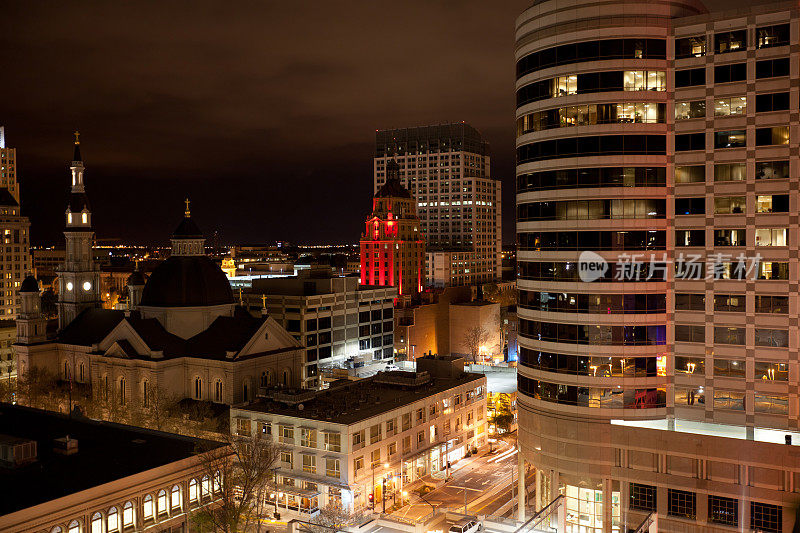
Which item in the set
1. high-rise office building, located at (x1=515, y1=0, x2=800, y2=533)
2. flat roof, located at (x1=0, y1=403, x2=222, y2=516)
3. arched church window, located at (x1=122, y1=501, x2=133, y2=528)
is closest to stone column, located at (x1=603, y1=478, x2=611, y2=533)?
high-rise office building, located at (x1=515, y1=0, x2=800, y2=533)

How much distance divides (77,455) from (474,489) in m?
41.5

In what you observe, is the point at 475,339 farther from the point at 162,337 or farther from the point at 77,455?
the point at 77,455

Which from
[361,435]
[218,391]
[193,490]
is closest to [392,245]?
[218,391]

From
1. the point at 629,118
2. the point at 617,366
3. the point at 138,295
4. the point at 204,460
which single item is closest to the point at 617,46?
the point at 629,118

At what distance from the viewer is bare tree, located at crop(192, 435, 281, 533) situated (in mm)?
54906

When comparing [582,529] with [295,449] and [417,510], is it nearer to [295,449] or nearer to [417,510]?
[417,510]

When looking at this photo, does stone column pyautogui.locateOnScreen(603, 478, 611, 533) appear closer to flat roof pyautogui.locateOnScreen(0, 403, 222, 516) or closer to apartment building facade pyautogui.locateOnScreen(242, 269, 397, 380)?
flat roof pyautogui.locateOnScreen(0, 403, 222, 516)

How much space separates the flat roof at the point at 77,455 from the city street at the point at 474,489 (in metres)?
23.9

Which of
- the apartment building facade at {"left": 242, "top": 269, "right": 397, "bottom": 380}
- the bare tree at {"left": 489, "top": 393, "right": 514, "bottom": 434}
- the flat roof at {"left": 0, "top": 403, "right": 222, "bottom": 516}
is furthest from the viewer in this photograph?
the apartment building facade at {"left": 242, "top": 269, "right": 397, "bottom": 380}

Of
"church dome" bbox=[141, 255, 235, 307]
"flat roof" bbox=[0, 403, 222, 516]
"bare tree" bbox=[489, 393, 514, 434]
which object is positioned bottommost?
"bare tree" bbox=[489, 393, 514, 434]

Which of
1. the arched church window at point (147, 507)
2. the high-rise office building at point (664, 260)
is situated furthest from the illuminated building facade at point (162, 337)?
the high-rise office building at point (664, 260)

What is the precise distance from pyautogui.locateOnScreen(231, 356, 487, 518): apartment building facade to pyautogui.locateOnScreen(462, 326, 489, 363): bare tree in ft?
185

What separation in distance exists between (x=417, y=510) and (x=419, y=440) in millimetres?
11126

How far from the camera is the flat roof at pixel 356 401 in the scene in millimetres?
73625
